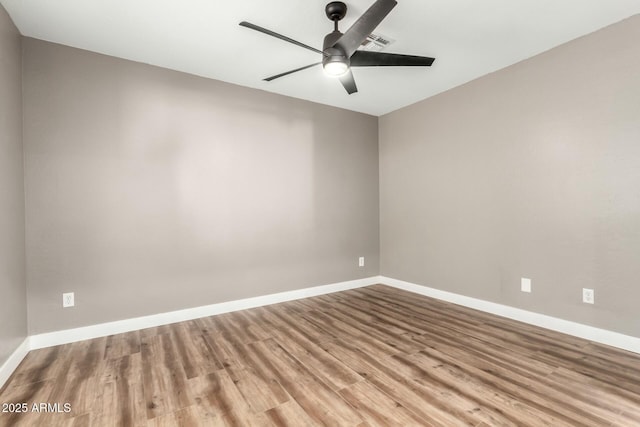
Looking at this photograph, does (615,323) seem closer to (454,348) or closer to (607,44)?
(454,348)

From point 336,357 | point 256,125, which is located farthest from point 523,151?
point 256,125

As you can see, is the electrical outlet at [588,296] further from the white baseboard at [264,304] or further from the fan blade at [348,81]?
the fan blade at [348,81]

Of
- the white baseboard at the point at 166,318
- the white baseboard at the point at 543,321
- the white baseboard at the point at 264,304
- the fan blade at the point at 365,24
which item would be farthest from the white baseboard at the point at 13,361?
the white baseboard at the point at 543,321

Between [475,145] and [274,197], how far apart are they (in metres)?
2.36

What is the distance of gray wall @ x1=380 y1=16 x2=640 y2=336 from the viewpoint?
2330 mm

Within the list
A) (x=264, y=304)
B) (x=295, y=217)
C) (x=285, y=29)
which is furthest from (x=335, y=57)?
(x=264, y=304)

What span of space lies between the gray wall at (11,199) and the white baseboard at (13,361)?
0.04 meters

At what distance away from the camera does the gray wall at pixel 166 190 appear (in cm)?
247

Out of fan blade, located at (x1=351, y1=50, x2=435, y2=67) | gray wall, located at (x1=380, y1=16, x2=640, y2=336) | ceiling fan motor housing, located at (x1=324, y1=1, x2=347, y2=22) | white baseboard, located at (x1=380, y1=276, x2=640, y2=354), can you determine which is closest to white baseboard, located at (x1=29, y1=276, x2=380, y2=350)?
white baseboard, located at (x1=380, y1=276, x2=640, y2=354)

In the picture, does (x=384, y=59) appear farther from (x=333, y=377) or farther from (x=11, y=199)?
(x=11, y=199)

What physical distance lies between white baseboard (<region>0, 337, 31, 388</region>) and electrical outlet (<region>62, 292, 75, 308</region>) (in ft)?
1.04

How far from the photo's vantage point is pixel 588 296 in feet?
8.16

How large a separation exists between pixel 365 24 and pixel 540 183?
2.24 m

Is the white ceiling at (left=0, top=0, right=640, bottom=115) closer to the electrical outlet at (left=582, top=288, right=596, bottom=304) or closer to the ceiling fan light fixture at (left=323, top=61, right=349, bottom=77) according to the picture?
the ceiling fan light fixture at (left=323, top=61, right=349, bottom=77)
